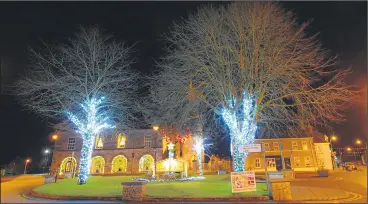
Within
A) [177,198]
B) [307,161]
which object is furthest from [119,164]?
[307,161]

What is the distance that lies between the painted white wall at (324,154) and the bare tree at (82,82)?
42.9 meters

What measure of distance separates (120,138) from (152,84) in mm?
26666

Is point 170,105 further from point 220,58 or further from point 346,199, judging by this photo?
point 346,199

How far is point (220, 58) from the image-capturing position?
15.6m

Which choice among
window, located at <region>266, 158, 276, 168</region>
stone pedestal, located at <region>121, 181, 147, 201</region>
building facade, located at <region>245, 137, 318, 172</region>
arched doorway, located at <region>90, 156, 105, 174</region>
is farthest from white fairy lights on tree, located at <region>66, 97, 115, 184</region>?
window, located at <region>266, 158, 276, 168</region>

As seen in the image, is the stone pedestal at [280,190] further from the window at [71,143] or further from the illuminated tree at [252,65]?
the window at [71,143]

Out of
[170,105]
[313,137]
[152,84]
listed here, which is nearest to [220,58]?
[170,105]

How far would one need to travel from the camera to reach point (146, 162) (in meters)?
42.9

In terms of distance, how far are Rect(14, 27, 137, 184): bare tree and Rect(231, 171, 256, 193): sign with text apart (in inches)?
484

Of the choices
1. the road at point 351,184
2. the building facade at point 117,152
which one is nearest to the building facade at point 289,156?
the building facade at point 117,152

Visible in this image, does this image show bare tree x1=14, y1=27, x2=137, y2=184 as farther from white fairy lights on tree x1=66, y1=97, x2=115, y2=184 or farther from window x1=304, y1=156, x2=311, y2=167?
window x1=304, y1=156, x2=311, y2=167

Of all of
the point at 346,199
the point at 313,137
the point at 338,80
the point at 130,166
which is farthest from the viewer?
the point at 313,137

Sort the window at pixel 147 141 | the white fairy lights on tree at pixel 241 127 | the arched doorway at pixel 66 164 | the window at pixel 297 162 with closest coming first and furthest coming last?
the white fairy lights on tree at pixel 241 127
the arched doorway at pixel 66 164
the window at pixel 147 141
the window at pixel 297 162

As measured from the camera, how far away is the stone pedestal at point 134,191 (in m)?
11.2
